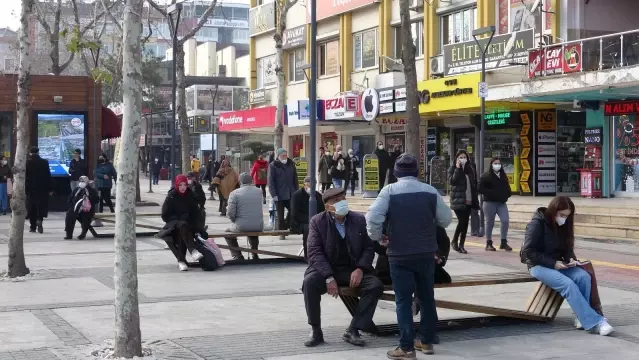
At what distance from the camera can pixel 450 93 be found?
2858 cm

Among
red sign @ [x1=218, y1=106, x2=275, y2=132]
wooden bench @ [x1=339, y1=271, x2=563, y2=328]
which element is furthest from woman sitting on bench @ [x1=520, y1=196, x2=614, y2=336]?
red sign @ [x1=218, y1=106, x2=275, y2=132]

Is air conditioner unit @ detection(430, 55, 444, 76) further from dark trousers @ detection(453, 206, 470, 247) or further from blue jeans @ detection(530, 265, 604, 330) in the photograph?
blue jeans @ detection(530, 265, 604, 330)

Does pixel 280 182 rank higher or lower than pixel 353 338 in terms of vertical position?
higher

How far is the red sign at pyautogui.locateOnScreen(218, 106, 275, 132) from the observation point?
41.7 metres

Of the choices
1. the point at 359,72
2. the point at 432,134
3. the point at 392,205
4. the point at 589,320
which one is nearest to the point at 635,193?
the point at 432,134

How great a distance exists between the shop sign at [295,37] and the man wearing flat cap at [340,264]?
3292 cm

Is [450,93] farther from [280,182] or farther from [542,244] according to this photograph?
[542,244]

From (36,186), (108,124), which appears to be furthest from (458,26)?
(36,186)

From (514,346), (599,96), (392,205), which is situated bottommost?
(514,346)

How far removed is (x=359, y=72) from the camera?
122 feet

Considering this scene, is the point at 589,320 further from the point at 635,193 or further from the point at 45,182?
the point at 635,193

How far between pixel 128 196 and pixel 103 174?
17334 millimetres

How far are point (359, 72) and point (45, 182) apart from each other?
18.6 metres

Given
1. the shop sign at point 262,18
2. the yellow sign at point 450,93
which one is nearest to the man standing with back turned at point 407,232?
the yellow sign at point 450,93
